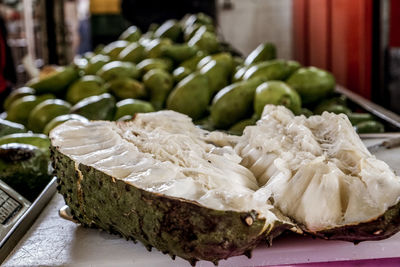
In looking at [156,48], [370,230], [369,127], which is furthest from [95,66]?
[370,230]

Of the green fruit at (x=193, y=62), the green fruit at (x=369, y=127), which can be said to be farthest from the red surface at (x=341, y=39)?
the green fruit at (x=369, y=127)

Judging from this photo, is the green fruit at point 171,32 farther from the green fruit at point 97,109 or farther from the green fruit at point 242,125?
the green fruit at point 242,125

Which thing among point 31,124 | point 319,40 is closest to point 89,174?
point 31,124

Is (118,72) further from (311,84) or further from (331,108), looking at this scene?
(331,108)

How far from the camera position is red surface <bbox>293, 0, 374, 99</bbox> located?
140 inches

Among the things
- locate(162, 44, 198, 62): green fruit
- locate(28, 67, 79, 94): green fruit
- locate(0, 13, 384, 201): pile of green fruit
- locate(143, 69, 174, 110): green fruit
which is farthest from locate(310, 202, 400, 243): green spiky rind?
locate(162, 44, 198, 62): green fruit

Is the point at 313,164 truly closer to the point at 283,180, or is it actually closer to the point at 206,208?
the point at 283,180

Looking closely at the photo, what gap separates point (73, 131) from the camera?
4.06ft

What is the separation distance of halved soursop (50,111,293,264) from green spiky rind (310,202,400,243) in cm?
9

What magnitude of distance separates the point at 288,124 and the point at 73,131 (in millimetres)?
554

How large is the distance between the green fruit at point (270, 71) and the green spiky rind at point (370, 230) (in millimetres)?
1451

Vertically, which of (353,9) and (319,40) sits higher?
(353,9)

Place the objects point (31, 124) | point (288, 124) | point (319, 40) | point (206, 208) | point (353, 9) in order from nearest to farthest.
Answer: point (206, 208) < point (288, 124) < point (31, 124) < point (353, 9) < point (319, 40)

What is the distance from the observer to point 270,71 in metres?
2.35
